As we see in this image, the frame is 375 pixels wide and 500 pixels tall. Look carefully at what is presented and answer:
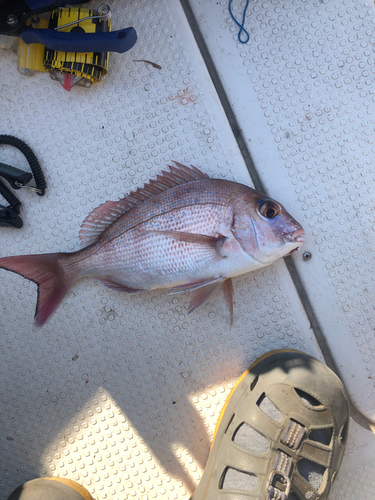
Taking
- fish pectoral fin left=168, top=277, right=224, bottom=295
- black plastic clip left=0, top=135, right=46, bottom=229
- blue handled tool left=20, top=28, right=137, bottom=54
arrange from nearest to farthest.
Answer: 1. blue handled tool left=20, top=28, right=137, bottom=54
2. fish pectoral fin left=168, top=277, right=224, bottom=295
3. black plastic clip left=0, top=135, right=46, bottom=229

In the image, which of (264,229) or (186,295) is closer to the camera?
(264,229)

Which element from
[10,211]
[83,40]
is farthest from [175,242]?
[83,40]

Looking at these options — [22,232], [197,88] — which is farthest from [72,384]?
[197,88]

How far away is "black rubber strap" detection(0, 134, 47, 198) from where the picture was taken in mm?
1787

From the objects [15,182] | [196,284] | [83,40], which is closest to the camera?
[83,40]

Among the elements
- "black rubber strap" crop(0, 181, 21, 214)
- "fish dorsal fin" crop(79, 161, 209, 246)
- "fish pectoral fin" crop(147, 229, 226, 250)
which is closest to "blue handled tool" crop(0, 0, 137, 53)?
"fish dorsal fin" crop(79, 161, 209, 246)

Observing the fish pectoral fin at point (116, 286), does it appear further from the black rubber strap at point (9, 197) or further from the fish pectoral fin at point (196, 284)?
the black rubber strap at point (9, 197)

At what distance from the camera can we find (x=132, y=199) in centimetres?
175

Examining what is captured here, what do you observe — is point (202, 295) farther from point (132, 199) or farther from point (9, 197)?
point (9, 197)

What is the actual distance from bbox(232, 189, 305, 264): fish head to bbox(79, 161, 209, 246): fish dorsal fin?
1.00ft

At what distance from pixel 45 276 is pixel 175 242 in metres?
0.66

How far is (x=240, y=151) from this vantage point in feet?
6.03

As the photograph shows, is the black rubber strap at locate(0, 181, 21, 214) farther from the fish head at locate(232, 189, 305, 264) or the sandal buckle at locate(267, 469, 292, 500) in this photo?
the sandal buckle at locate(267, 469, 292, 500)

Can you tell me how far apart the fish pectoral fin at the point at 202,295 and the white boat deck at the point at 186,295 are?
0.11m
